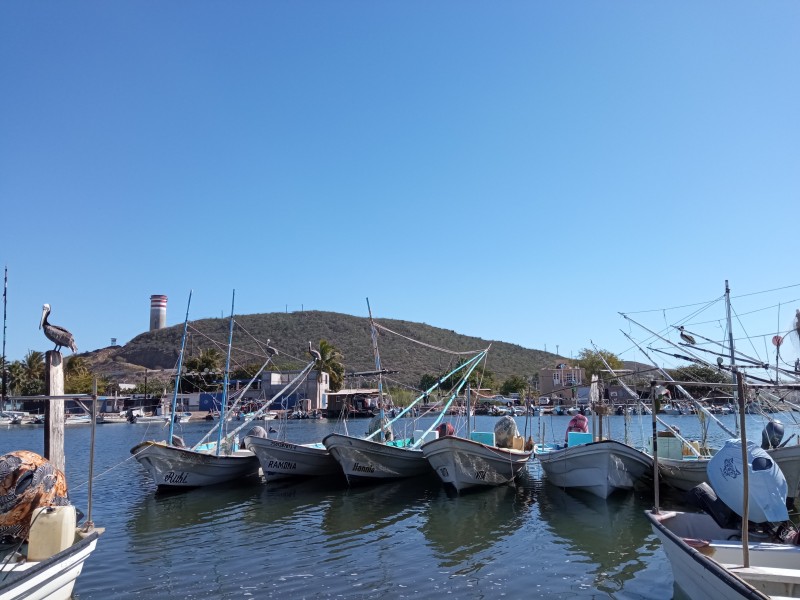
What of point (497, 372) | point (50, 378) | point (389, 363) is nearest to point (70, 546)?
point (50, 378)

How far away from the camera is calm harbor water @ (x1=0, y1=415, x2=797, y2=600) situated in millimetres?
11703

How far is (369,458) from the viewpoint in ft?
74.6

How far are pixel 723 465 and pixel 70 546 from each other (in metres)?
11.0

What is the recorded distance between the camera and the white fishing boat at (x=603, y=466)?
19234 mm

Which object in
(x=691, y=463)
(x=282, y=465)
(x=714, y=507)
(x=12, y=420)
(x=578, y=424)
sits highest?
(x=578, y=424)

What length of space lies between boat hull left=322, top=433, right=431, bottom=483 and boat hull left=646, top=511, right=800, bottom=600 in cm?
1229

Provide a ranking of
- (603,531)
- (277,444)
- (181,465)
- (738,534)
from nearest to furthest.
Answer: (738,534) → (603,531) → (181,465) → (277,444)

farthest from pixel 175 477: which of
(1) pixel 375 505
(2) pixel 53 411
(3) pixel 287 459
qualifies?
(2) pixel 53 411

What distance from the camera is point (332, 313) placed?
151 metres

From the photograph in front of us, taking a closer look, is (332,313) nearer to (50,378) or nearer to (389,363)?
(389,363)

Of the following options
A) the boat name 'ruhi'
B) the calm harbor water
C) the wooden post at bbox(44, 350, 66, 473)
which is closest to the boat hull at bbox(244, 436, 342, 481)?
the calm harbor water

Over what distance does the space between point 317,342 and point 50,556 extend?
107 meters

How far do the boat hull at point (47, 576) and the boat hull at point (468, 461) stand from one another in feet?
39.1

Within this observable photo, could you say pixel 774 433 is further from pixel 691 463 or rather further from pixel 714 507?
pixel 714 507
